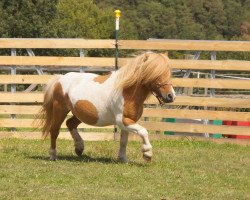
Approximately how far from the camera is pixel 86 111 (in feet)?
33.7

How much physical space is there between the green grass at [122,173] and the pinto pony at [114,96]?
487 mm

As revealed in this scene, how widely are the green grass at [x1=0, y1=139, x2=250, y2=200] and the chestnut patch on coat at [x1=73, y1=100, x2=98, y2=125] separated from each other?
24.4 inches

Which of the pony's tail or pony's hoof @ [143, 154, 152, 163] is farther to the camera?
the pony's tail

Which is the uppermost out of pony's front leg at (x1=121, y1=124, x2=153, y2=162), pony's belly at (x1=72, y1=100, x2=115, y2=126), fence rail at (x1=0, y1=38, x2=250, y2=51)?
fence rail at (x1=0, y1=38, x2=250, y2=51)

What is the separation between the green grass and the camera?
7.89m

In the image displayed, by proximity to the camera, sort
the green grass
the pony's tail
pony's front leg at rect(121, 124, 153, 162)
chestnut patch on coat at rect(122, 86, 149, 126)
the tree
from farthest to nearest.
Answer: the tree → the pony's tail → chestnut patch on coat at rect(122, 86, 149, 126) → pony's front leg at rect(121, 124, 153, 162) → the green grass

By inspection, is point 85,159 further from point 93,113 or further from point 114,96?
point 114,96

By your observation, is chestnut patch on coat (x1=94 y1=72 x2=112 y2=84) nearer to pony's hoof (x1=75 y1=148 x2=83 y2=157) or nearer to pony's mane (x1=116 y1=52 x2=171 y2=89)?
pony's mane (x1=116 y1=52 x2=171 y2=89)

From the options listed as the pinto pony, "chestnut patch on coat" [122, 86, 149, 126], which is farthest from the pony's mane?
"chestnut patch on coat" [122, 86, 149, 126]

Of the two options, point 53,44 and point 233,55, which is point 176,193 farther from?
point 233,55

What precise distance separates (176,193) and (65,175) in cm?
169

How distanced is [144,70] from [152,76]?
0.54 feet

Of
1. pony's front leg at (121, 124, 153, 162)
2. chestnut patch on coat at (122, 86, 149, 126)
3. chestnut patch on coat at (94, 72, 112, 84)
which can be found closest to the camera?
pony's front leg at (121, 124, 153, 162)

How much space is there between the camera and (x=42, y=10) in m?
50.6
